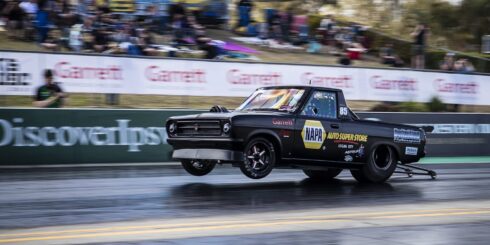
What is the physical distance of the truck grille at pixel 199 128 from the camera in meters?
11.1

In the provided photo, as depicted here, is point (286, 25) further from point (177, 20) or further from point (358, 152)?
point (358, 152)

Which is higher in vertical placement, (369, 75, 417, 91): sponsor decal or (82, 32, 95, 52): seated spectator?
(82, 32, 95, 52): seated spectator

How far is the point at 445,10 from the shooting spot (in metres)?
51.4

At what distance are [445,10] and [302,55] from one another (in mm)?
28980

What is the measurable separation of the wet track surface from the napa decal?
71cm

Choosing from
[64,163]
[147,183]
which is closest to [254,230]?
[147,183]

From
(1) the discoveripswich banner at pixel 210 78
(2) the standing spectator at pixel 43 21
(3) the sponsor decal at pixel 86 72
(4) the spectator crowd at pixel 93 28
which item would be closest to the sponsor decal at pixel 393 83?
(1) the discoveripswich banner at pixel 210 78

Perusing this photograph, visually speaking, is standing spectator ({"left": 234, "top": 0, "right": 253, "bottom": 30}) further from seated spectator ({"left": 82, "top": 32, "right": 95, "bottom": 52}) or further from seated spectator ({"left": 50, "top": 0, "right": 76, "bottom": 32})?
seated spectator ({"left": 82, "top": 32, "right": 95, "bottom": 52})

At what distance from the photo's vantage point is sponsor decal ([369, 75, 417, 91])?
21.8 meters

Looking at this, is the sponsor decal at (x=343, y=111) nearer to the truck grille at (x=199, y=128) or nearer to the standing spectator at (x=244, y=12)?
the truck grille at (x=199, y=128)

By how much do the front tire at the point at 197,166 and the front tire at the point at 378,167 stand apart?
8.65 ft

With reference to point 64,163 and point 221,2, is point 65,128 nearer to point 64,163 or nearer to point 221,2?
point 64,163

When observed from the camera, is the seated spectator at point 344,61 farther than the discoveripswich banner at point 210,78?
Yes

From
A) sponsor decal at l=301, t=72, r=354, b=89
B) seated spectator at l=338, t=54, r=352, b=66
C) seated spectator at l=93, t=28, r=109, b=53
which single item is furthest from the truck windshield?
seated spectator at l=338, t=54, r=352, b=66
